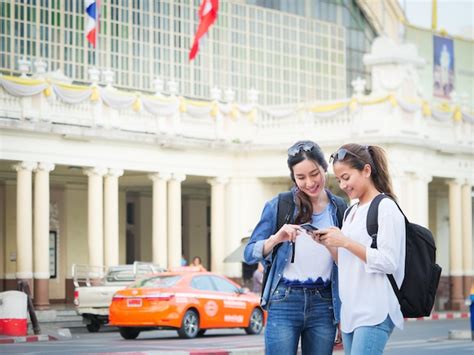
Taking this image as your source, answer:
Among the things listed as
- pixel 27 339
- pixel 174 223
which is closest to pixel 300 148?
pixel 27 339

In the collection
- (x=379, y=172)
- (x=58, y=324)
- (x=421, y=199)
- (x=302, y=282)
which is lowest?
(x=58, y=324)

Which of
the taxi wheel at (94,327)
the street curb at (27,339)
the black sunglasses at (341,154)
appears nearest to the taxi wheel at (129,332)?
the street curb at (27,339)

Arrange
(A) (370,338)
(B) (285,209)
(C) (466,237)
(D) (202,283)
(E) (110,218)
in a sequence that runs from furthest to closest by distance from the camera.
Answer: (C) (466,237) < (E) (110,218) < (D) (202,283) < (B) (285,209) < (A) (370,338)

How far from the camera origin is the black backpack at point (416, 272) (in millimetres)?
8031

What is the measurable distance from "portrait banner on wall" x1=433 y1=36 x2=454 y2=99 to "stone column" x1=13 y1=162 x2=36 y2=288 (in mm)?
26181

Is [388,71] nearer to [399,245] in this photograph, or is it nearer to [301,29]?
[301,29]

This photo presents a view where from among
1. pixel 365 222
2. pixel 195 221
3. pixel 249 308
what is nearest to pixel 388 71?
pixel 195 221

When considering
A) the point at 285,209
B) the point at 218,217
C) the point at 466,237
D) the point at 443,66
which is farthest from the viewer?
the point at 443,66

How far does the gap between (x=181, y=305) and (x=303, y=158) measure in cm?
1790

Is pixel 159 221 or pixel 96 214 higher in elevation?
pixel 96 214

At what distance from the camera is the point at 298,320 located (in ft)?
28.1

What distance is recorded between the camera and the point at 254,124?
42062 mm

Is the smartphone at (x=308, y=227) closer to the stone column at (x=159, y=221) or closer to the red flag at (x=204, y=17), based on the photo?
the stone column at (x=159, y=221)

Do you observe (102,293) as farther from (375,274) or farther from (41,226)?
(375,274)
